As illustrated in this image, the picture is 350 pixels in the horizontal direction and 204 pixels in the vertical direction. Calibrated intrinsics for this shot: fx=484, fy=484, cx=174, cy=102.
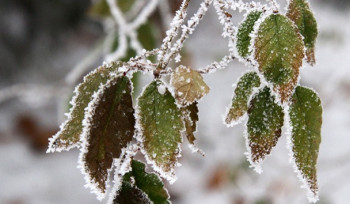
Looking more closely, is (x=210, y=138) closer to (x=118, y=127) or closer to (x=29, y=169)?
(x=29, y=169)

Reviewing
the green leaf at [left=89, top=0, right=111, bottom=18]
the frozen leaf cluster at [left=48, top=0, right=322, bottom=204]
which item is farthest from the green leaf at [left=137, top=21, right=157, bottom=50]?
the frozen leaf cluster at [left=48, top=0, right=322, bottom=204]

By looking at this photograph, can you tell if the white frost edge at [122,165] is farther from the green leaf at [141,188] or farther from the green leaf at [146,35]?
the green leaf at [146,35]

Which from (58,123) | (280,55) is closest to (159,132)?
(280,55)

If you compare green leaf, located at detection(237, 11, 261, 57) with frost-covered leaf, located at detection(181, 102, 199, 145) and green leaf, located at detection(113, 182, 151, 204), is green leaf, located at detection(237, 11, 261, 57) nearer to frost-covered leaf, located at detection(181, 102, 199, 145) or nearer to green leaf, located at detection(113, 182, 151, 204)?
frost-covered leaf, located at detection(181, 102, 199, 145)

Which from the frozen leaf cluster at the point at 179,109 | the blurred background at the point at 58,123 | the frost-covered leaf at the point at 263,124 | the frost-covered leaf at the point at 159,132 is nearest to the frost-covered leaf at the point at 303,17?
the frozen leaf cluster at the point at 179,109

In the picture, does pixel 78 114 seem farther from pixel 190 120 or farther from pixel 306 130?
pixel 306 130

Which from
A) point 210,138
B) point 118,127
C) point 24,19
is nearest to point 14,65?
point 24,19
